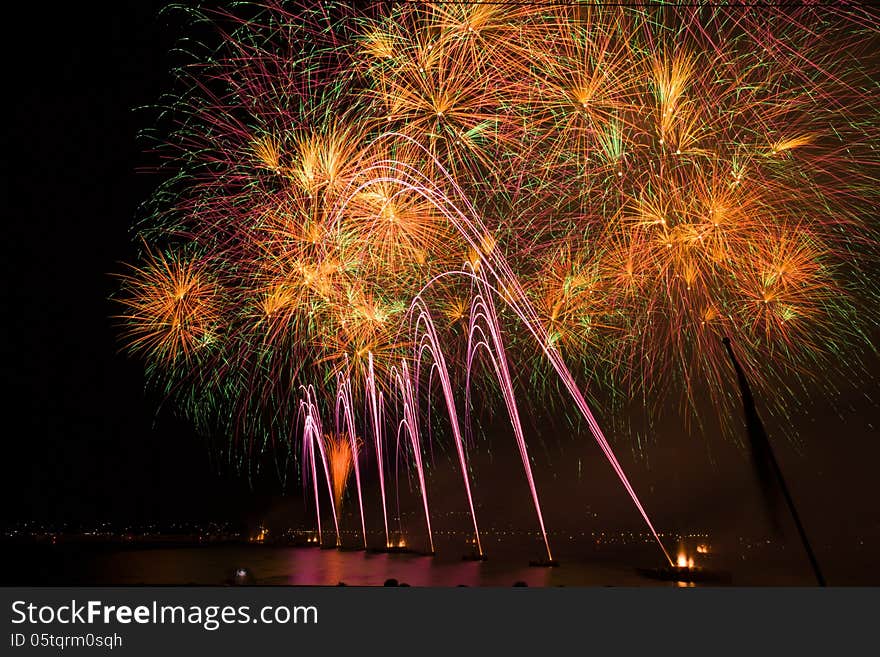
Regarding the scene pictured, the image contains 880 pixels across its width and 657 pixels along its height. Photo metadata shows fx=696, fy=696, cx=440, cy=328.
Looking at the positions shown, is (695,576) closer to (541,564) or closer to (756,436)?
(541,564)

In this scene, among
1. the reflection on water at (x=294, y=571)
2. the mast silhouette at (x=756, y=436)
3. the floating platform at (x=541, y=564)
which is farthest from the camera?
the floating platform at (x=541, y=564)

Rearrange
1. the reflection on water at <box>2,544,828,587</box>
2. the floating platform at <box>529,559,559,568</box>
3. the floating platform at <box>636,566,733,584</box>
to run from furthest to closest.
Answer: the floating platform at <box>529,559,559,568</box> < the floating platform at <box>636,566,733,584</box> < the reflection on water at <box>2,544,828,587</box>

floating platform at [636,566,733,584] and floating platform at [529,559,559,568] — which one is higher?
floating platform at [529,559,559,568]

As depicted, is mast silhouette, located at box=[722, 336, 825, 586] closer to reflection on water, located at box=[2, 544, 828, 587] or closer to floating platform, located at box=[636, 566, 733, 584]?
reflection on water, located at box=[2, 544, 828, 587]

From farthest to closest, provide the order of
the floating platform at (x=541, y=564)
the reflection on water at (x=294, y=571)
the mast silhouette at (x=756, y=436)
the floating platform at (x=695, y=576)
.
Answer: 1. the floating platform at (x=541, y=564)
2. the floating platform at (x=695, y=576)
3. the reflection on water at (x=294, y=571)
4. the mast silhouette at (x=756, y=436)

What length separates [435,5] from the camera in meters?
16.7

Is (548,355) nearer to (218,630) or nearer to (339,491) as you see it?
(218,630)

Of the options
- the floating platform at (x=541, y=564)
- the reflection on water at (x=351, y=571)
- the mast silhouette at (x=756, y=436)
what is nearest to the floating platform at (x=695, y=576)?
the reflection on water at (x=351, y=571)

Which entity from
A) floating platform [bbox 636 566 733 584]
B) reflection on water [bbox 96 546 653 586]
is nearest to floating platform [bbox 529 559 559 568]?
reflection on water [bbox 96 546 653 586]

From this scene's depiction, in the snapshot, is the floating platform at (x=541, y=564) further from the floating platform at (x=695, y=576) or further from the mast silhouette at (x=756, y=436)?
Answer: the mast silhouette at (x=756, y=436)

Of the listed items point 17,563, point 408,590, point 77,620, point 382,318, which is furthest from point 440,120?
point 17,563

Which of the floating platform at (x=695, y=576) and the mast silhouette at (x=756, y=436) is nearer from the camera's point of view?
the mast silhouette at (x=756, y=436)

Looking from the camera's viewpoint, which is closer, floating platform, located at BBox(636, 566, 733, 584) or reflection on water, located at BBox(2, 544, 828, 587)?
reflection on water, located at BBox(2, 544, 828, 587)

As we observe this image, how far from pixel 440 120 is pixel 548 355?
286 inches
